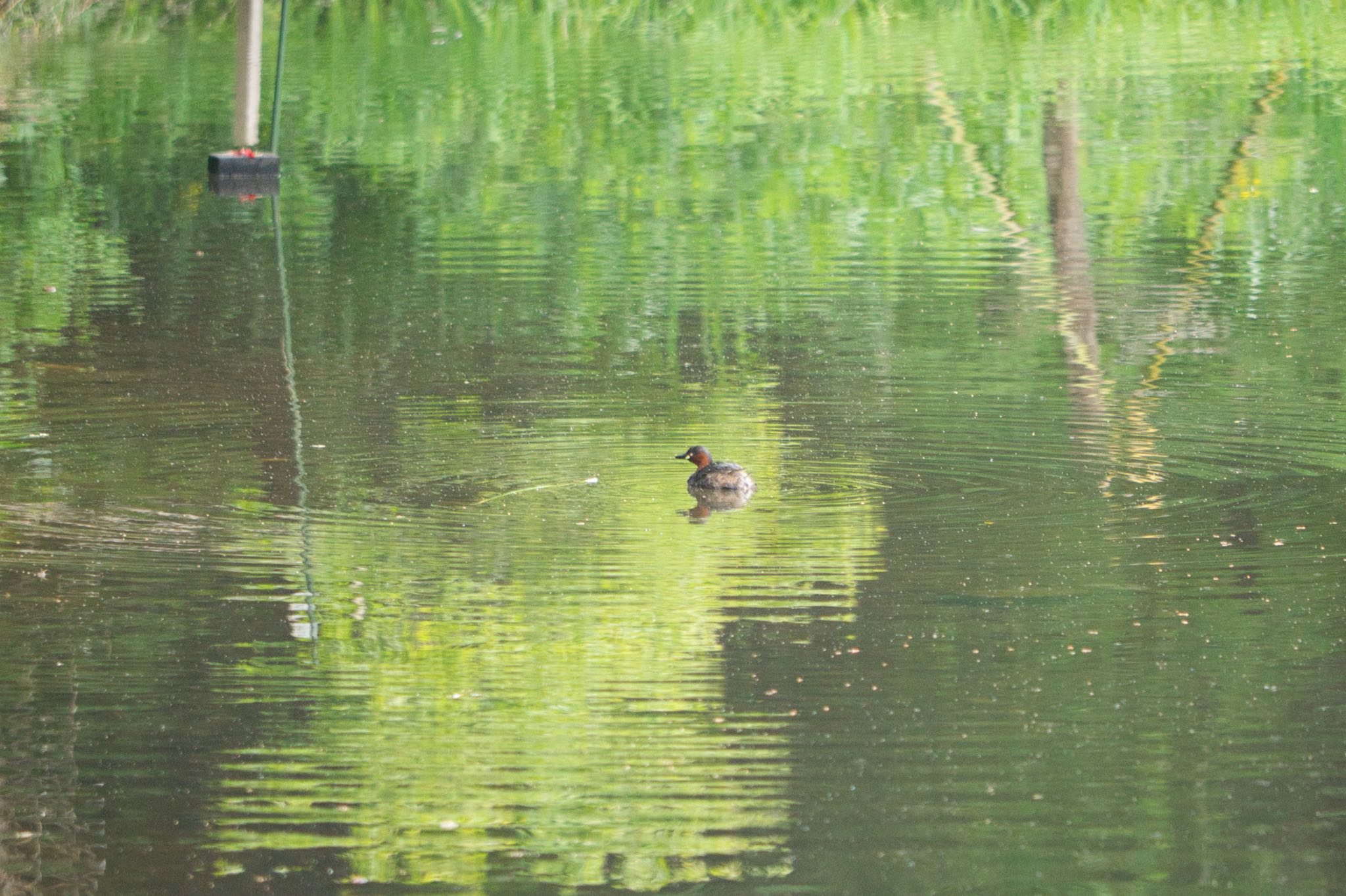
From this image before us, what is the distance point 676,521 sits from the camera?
1007 cm

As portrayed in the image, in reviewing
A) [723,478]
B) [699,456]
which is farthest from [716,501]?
[699,456]

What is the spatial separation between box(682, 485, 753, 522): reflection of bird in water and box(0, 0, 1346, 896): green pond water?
0.30 ft

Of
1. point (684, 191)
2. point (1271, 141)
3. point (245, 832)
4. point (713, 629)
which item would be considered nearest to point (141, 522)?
point (713, 629)

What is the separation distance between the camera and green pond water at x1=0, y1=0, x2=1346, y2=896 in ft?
22.0

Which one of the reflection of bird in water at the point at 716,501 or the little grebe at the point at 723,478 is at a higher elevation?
the little grebe at the point at 723,478

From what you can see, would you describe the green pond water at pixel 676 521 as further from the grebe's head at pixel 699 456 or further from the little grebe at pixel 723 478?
the grebe's head at pixel 699 456

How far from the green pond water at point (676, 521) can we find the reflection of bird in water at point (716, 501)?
9cm

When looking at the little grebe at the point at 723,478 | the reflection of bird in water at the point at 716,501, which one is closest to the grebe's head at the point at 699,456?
the little grebe at the point at 723,478

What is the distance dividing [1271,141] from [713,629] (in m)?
15.9

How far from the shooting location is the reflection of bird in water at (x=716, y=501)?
1012 cm

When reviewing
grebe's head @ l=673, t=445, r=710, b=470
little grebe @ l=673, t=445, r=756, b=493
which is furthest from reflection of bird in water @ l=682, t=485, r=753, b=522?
grebe's head @ l=673, t=445, r=710, b=470

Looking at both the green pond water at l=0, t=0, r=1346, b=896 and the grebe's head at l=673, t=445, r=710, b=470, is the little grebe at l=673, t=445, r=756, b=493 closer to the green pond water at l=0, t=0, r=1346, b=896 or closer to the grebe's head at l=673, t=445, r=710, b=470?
the green pond water at l=0, t=0, r=1346, b=896

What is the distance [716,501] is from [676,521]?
0.83 ft

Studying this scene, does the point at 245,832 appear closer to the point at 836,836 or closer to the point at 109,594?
the point at 836,836
